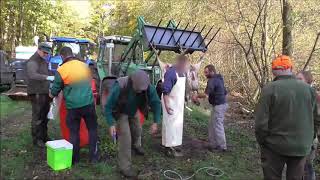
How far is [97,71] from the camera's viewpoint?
12625mm

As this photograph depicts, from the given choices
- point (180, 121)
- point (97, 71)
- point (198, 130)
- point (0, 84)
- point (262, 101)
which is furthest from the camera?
point (0, 84)

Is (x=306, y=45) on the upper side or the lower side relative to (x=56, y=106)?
upper

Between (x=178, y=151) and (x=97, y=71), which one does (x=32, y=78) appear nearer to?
(x=178, y=151)

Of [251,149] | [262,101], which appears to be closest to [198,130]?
[251,149]

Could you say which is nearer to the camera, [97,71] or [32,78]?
[32,78]

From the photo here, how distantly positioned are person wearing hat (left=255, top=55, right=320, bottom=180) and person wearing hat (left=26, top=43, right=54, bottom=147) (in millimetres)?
3763

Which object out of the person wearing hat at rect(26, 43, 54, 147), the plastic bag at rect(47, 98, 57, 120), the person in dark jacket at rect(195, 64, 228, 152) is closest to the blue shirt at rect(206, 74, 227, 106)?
the person in dark jacket at rect(195, 64, 228, 152)

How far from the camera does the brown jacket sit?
664 centimetres

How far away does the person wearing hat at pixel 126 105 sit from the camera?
5559 millimetres

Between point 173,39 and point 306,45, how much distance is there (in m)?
6.30

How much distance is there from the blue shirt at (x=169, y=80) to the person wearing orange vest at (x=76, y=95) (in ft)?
4.22

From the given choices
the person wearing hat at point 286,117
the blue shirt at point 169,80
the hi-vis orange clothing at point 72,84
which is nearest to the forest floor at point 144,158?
the hi-vis orange clothing at point 72,84

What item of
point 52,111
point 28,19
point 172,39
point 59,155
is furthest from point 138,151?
point 28,19

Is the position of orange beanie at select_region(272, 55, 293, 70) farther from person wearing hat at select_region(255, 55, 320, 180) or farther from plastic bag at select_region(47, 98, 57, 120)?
plastic bag at select_region(47, 98, 57, 120)
